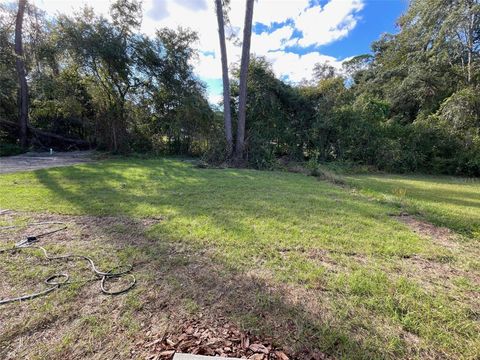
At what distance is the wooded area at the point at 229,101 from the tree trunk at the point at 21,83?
45mm

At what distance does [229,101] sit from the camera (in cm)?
991

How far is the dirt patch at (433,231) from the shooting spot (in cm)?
272

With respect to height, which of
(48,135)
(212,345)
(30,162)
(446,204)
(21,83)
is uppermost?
(21,83)

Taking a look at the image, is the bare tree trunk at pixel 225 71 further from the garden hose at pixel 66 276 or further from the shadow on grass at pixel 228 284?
the garden hose at pixel 66 276

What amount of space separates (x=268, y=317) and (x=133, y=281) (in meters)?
1.08

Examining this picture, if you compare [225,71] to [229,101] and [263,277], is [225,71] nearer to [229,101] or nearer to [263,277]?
[229,101]

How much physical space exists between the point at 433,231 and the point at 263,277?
260 centimetres

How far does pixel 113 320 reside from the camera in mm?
1465

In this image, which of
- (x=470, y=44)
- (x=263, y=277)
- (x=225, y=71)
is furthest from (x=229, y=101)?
(x=470, y=44)

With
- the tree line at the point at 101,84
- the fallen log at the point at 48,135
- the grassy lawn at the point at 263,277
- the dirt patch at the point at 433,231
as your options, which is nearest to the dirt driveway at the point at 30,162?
the tree line at the point at 101,84

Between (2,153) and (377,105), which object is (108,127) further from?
(377,105)

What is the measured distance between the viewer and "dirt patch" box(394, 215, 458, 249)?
8.94 feet

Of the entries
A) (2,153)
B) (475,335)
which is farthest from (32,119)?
(475,335)

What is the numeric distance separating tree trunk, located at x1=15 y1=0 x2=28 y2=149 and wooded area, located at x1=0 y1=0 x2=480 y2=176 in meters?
0.04
